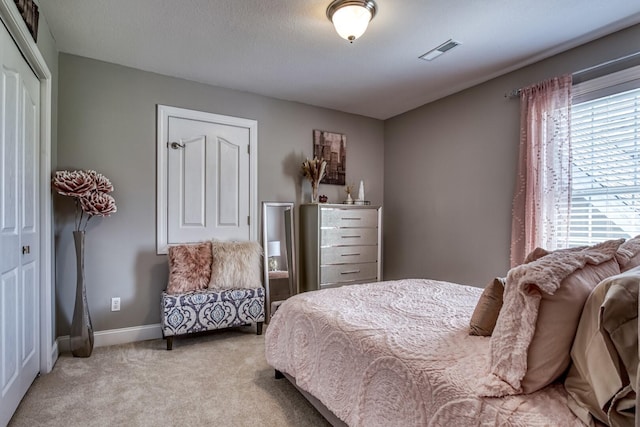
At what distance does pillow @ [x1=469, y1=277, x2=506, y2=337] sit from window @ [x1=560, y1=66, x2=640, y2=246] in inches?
71.1

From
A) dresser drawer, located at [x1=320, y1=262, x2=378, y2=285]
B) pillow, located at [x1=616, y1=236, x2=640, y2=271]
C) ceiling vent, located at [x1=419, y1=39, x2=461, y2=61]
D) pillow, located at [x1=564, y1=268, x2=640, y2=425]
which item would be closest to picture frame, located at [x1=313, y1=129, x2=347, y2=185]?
dresser drawer, located at [x1=320, y1=262, x2=378, y2=285]

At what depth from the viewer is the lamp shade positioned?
12.7 feet

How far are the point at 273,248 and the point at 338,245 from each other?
735 mm

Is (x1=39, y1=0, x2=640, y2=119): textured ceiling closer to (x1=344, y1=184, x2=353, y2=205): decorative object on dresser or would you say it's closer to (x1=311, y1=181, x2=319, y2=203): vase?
(x1=311, y1=181, x2=319, y2=203): vase

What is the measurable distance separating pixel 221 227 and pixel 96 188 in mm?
1198

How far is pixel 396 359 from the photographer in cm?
131

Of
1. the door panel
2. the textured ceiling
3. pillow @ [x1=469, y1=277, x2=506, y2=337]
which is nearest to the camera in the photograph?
pillow @ [x1=469, y1=277, x2=506, y2=337]

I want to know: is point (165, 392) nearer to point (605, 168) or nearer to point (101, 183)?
point (101, 183)

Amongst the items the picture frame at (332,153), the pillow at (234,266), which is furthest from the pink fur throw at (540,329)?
the picture frame at (332,153)

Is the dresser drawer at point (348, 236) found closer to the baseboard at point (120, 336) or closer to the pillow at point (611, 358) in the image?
the baseboard at point (120, 336)

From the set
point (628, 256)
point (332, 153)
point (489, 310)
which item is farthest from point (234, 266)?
point (628, 256)

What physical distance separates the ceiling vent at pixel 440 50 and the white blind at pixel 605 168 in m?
1.11

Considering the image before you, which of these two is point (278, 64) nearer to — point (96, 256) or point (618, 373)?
point (96, 256)

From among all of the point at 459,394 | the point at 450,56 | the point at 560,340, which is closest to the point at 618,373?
the point at 560,340
